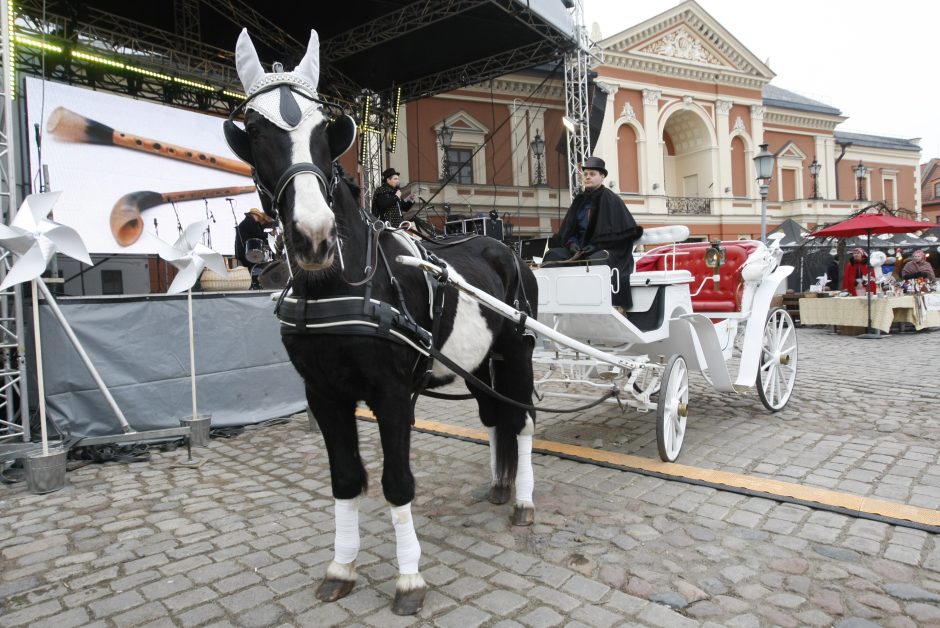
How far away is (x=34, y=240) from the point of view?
4254 millimetres

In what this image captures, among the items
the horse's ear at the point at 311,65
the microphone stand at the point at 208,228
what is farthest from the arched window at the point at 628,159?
the horse's ear at the point at 311,65

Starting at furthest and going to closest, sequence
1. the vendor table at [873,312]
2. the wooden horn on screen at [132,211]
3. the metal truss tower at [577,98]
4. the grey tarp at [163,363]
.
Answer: the metal truss tower at [577,98], the vendor table at [873,312], the wooden horn on screen at [132,211], the grey tarp at [163,363]

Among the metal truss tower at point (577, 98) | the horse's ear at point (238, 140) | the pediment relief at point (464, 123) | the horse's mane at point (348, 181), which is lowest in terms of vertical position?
the horse's mane at point (348, 181)

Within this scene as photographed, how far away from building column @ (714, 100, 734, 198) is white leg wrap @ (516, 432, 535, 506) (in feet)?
86.0

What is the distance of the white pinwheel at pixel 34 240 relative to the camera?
4.14m

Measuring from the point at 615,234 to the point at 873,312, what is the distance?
10844 mm

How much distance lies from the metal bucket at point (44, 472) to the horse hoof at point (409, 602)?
332 centimetres

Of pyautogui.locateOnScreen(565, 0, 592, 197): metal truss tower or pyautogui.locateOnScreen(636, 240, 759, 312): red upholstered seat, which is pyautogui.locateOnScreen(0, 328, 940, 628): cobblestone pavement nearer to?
pyautogui.locateOnScreen(636, 240, 759, 312): red upholstered seat

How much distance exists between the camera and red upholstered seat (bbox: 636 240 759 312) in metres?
5.92

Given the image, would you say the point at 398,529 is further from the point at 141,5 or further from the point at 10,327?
the point at 141,5

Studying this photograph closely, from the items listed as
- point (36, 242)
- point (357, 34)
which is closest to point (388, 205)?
point (36, 242)

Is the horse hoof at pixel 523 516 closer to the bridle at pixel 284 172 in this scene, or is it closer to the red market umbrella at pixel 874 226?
the bridle at pixel 284 172

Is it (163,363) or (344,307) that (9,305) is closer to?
(163,363)

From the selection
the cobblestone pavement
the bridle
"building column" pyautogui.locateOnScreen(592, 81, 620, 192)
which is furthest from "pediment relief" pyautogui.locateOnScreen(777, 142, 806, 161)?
the bridle
